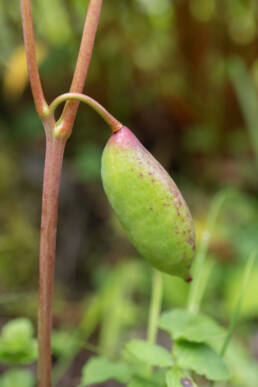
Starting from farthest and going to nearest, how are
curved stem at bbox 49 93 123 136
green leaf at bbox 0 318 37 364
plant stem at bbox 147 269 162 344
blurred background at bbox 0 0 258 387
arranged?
blurred background at bbox 0 0 258 387, plant stem at bbox 147 269 162 344, green leaf at bbox 0 318 37 364, curved stem at bbox 49 93 123 136

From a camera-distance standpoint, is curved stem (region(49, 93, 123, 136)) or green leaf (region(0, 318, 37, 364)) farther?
green leaf (region(0, 318, 37, 364))

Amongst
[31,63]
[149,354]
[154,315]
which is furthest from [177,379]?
[31,63]

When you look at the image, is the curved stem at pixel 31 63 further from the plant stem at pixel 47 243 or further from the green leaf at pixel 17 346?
the green leaf at pixel 17 346

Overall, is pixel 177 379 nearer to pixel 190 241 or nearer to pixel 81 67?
pixel 190 241

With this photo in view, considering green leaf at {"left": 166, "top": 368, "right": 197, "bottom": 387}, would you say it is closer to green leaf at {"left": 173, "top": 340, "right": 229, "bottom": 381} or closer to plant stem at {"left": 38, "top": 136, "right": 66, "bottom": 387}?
green leaf at {"left": 173, "top": 340, "right": 229, "bottom": 381}

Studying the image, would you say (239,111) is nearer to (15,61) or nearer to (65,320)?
(15,61)

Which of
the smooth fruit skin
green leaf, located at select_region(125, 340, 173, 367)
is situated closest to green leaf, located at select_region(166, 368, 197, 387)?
green leaf, located at select_region(125, 340, 173, 367)

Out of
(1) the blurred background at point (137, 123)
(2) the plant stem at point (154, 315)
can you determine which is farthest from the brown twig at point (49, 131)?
(1) the blurred background at point (137, 123)

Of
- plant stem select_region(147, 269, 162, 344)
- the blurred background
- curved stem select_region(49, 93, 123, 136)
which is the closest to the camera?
curved stem select_region(49, 93, 123, 136)
